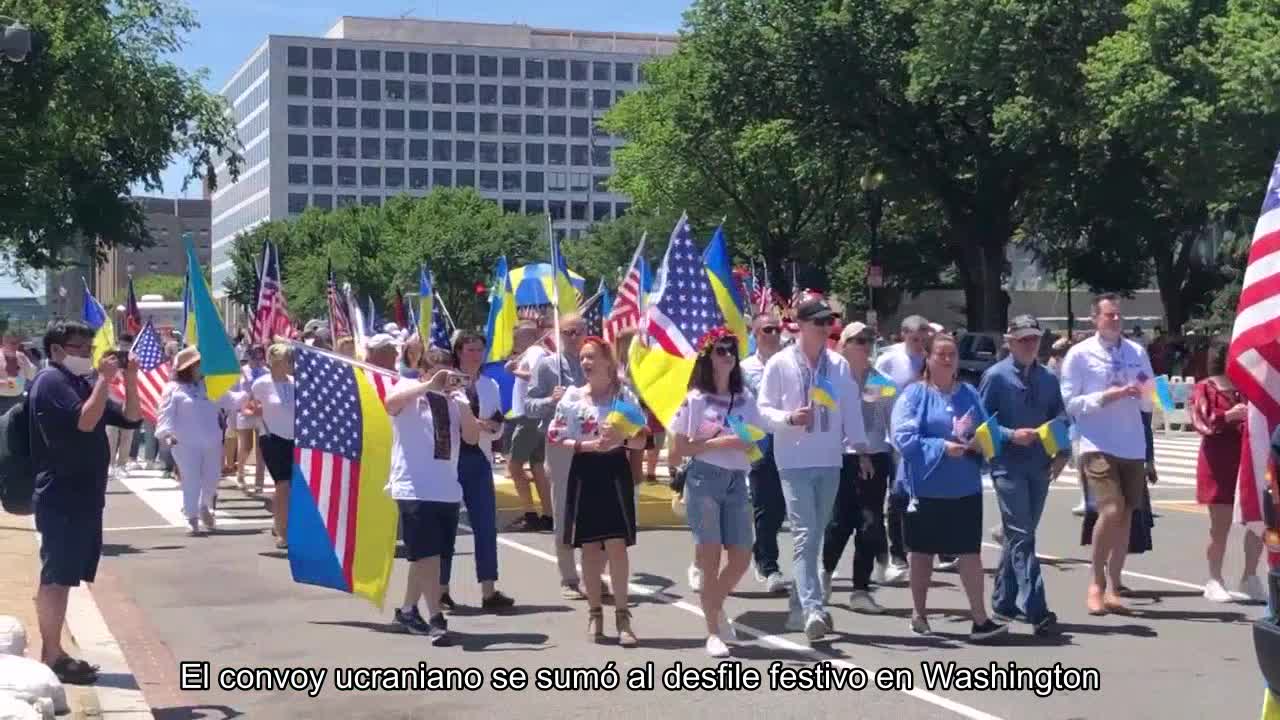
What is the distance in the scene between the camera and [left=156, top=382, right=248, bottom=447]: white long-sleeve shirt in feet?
53.4

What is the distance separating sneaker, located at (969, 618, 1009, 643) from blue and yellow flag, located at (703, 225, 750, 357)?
3.84 m

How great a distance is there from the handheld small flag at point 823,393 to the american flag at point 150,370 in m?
11.5

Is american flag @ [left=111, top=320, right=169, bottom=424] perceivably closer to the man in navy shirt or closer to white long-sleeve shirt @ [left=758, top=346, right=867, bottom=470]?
the man in navy shirt

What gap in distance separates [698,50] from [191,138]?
15.7 meters

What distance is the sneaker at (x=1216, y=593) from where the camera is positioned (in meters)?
11.4

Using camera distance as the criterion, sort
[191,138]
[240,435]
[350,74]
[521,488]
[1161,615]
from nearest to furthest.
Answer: [1161,615]
[521,488]
[240,435]
[191,138]
[350,74]

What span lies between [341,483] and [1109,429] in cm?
468

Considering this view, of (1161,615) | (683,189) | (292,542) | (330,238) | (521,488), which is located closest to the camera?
(292,542)

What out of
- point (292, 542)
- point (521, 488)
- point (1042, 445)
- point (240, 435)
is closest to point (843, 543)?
point (1042, 445)

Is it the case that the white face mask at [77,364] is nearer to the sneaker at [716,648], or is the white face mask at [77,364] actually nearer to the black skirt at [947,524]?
the sneaker at [716,648]

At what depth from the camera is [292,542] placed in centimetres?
995

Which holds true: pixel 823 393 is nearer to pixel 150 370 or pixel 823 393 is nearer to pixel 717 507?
pixel 717 507

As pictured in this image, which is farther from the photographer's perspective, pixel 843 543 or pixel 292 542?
pixel 843 543

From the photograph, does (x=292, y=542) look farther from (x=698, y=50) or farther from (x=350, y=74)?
(x=350, y=74)
